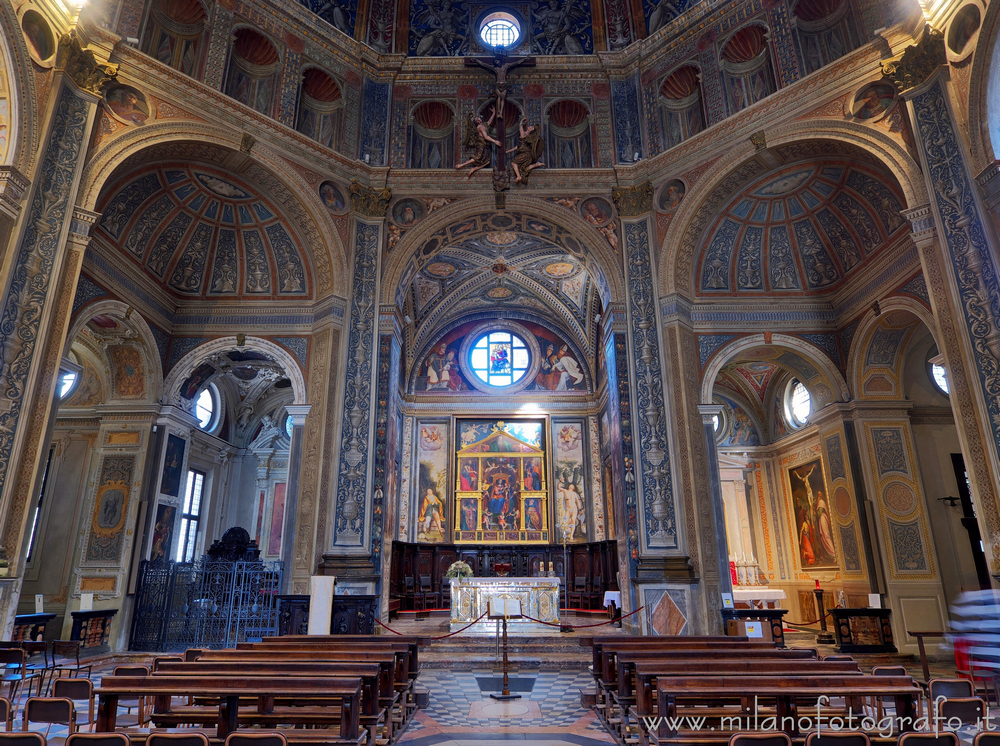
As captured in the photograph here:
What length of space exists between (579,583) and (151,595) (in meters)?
11.7

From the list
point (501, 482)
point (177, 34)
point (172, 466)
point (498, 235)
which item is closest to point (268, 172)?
point (177, 34)

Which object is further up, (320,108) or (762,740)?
(320,108)

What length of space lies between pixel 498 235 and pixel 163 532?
11.5m

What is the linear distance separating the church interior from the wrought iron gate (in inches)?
2.8

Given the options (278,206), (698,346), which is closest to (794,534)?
(698,346)

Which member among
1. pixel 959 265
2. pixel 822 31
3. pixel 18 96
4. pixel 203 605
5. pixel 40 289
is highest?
pixel 822 31

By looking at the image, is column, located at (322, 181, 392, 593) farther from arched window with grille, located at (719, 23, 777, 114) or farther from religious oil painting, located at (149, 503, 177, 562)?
arched window with grille, located at (719, 23, 777, 114)

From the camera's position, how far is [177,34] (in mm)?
13422

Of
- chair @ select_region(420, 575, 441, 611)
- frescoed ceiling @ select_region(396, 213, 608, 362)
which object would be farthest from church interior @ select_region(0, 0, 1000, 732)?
frescoed ceiling @ select_region(396, 213, 608, 362)

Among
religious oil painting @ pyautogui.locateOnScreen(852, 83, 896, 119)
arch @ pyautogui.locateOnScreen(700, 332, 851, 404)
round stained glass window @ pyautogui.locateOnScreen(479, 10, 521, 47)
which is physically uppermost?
round stained glass window @ pyautogui.locateOnScreen(479, 10, 521, 47)

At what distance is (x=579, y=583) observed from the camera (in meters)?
20.2

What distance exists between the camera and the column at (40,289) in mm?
9055

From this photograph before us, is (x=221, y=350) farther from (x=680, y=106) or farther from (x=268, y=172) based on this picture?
(x=680, y=106)

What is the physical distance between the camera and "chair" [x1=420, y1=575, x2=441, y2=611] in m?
19.9
